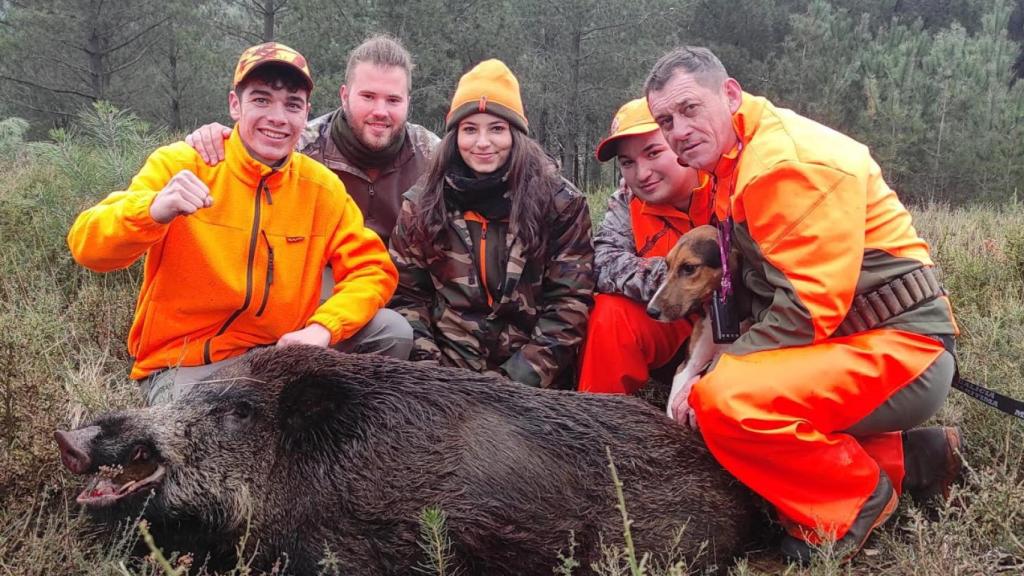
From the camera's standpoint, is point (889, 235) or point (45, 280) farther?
point (45, 280)

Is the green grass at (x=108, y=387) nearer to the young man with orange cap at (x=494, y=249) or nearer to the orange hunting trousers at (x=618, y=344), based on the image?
the orange hunting trousers at (x=618, y=344)

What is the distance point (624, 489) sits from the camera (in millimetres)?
2852

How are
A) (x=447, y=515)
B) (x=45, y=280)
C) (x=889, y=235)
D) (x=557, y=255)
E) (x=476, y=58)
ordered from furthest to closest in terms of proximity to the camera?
(x=476, y=58) → (x=45, y=280) → (x=557, y=255) → (x=889, y=235) → (x=447, y=515)

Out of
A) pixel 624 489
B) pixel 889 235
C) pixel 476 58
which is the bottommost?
pixel 624 489

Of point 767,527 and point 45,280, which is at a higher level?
point 45,280

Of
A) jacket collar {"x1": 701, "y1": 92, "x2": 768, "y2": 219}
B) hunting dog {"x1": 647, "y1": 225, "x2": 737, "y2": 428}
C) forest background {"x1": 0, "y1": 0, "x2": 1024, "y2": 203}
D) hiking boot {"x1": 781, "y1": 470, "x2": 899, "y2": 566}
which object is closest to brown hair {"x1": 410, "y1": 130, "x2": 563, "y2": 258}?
hunting dog {"x1": 647, "y1": 225, "x2": 737, "y2": 428}

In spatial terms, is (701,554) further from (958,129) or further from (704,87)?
(958,129)

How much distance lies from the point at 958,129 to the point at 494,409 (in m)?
17.0

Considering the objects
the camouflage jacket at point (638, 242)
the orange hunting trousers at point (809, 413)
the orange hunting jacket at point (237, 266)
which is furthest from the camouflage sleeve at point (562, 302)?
the orange hunting trousers at point (809, 413)

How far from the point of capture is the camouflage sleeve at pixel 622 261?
13.7 feet

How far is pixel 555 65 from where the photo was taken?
16.2 meters

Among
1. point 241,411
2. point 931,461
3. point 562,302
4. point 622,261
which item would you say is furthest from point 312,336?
point 931,461

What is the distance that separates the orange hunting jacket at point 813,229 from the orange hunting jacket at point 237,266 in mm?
1955

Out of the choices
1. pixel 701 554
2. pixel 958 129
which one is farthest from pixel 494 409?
pixel 958 129
